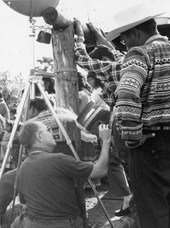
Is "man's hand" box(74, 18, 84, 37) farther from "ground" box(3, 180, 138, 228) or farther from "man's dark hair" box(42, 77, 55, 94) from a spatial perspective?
"ground" box(3, 180, 138, 228)

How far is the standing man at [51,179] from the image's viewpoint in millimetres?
3316

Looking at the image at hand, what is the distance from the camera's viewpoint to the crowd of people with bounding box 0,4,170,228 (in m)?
2.84

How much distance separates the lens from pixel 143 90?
2904 millimetres

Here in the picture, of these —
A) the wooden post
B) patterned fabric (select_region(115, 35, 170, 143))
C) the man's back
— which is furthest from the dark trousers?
the wooden post

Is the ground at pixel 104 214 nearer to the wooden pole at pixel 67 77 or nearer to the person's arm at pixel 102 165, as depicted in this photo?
the wooden pole at pixel 67 77

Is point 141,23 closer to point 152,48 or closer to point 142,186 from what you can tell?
point 152,48

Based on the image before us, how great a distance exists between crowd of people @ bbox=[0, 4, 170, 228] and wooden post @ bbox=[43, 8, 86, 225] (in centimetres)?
8

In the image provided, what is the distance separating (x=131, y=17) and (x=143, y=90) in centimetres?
63

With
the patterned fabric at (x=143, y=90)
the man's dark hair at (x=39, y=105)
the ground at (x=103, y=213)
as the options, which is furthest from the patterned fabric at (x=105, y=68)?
the ground at (x=103, y=213)

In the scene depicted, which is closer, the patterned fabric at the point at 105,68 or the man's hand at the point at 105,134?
the man's hand at the point at 105,134

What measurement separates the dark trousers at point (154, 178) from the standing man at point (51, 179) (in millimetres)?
416

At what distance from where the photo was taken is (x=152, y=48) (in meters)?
2.88

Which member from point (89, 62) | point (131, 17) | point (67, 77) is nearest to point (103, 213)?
point (67, 77)

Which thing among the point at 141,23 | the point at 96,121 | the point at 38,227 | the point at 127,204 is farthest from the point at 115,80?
the point at 127,204
